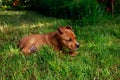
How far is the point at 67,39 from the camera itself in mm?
7191

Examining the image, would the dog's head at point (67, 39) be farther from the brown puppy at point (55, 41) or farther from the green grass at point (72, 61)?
the green grass at point (72, 61)

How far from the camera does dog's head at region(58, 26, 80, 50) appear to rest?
7.19 m

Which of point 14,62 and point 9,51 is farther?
point 9,51

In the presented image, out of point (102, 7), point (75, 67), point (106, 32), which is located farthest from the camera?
point (102, 7)

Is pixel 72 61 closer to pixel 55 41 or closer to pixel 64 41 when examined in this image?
pixel 64 41

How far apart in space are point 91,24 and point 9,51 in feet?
12.7

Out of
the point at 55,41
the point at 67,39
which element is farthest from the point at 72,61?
the point at 55,41

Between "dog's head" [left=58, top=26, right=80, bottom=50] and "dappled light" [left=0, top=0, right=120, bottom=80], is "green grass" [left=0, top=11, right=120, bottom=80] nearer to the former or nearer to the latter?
"dappled light" [left=0, top=0, right=120, bottom=80]

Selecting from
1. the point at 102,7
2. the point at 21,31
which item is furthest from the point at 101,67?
the point at 102,7

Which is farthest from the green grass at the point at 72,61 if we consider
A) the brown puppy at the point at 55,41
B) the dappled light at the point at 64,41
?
the brown puppy at the point at 55,41

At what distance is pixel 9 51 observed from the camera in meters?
7.49

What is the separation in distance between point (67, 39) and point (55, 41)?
0.33 metres

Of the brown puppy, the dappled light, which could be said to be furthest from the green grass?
the brown puppy

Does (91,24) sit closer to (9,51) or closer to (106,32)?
(106,32)
